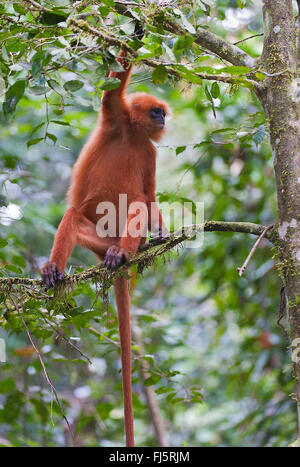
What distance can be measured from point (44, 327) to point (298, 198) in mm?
1920

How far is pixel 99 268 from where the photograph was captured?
3.39 metres

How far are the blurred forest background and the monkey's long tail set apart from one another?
0.15m

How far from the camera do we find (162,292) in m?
8.66

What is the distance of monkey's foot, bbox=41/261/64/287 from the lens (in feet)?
10.6

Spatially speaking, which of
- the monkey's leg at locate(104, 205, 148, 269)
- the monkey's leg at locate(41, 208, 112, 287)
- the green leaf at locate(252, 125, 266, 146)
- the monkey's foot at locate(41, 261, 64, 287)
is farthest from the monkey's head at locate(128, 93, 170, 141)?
the monkey's foot at locate(41, 261, 64, 287)

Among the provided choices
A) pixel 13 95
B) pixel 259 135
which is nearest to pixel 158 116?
pixel 259 135

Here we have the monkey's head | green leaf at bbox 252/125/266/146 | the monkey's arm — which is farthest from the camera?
the monkey's head

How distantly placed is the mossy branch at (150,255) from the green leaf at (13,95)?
45.4 inches

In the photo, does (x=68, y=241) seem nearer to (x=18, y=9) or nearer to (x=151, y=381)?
(x=151, y=381)

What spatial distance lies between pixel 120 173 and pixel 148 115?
1.95ft

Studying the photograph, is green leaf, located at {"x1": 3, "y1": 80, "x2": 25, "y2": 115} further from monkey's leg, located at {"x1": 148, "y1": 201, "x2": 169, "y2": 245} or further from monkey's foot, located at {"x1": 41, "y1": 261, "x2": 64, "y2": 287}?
monkey's leg, located at {"x1": 148, "y1": 201, "x2": 169, "y2": 245}

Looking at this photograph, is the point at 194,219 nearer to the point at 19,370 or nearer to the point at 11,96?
the point at 11,96

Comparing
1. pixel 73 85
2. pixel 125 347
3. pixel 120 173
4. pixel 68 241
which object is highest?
pixel 120 173

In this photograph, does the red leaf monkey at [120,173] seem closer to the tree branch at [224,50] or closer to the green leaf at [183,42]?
the tree branch at [224,50]
